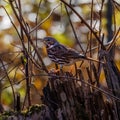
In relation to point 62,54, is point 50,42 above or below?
above

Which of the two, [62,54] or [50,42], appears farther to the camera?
[50,42]

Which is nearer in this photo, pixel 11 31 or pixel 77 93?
pixel 77 93

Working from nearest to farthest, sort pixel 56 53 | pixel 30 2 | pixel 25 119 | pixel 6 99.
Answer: pixel 25 119 → pixel 56 53 → pixel 6 99 → pixel 30 2

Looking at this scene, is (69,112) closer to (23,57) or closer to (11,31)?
(23,57)

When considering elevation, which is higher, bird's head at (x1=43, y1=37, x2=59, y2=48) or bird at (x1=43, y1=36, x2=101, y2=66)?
bird's head at (x1=43, y1=37, x2=59, y2=48)

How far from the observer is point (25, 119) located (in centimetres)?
553

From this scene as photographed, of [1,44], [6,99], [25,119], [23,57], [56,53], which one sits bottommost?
[25,119]

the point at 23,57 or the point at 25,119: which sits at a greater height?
the point at 23,57

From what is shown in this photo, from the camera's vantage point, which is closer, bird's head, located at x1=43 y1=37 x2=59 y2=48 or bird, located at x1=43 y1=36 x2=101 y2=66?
bird, located at x1=43 y1=36 x2=101 y2=66

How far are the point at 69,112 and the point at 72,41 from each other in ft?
25.2

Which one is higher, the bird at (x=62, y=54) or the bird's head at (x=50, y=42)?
the bird's head at (x=50, y=42)

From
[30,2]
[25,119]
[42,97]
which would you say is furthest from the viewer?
[30,2]

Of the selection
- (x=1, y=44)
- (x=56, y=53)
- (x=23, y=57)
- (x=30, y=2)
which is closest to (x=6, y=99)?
(x=1, y=44)

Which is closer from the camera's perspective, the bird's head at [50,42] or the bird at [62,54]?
the bird at [62,54]
